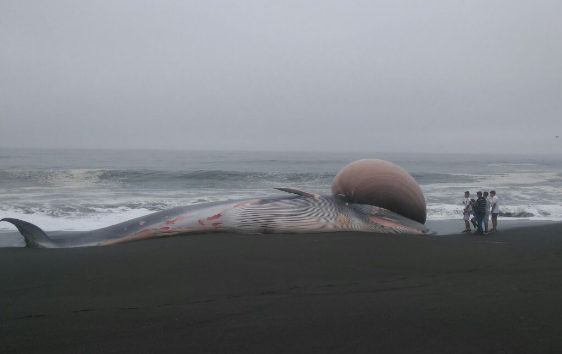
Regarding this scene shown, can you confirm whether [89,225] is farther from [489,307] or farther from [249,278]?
[489,307]

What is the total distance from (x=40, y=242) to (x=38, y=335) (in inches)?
144

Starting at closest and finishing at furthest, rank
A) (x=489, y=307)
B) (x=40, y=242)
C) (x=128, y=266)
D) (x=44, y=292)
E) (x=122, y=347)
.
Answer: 1. (x=122, y=347)
2. (x=489, y=307)
3. (x=44, y=292)
4. (x=128, y=266)
5. (x=40, y=242)

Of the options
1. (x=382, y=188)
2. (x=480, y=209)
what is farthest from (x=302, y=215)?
(x=480, y=209)

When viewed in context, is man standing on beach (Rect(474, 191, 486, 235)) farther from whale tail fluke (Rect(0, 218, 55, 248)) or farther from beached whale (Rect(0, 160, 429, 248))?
whale tail fluke (Rect(0, 218, 55, 248))

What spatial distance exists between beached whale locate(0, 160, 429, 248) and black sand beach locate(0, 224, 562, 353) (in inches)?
33.7

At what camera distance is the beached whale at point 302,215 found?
237 inches

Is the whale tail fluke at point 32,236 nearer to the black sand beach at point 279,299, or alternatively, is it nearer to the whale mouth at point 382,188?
the black sand beach at point 279,299

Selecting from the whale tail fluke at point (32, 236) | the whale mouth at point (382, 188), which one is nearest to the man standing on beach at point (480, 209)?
the whale mouth at point (382, 188)

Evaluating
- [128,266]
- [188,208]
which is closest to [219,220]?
[188,208]

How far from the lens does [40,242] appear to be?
5.58m

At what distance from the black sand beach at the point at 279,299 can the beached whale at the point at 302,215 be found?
856mm

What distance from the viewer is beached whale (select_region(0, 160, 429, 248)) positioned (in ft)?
19.8

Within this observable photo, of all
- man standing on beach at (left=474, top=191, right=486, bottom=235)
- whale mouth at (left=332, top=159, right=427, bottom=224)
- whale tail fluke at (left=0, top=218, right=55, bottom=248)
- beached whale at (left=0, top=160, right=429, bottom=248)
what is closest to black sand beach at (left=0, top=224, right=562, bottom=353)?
whale tail fluke at (left=0, top=218, right=55, bottom=248)

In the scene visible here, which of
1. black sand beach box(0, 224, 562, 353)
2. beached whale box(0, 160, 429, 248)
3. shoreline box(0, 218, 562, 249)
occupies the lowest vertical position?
shoreline box(0, 218, 562, 249)
